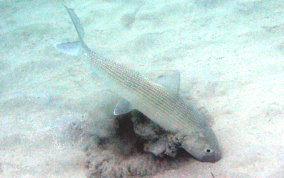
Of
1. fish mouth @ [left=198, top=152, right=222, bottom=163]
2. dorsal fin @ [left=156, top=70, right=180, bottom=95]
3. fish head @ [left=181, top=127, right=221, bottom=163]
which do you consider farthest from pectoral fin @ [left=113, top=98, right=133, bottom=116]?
fish mouth @ [left=198, top=152, right=222, bottom=163]

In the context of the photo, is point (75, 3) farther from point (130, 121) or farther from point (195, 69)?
point (130, 121)

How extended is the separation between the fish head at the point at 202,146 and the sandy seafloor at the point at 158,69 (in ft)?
0.32

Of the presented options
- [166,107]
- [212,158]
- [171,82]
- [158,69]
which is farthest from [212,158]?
[158,69]

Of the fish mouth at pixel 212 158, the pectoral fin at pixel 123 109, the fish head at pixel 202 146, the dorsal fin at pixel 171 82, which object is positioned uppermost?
the dorsal fin at pixel 171 82

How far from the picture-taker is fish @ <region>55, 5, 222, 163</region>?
2707 mm

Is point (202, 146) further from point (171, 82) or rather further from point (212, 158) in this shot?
point (171, 82)

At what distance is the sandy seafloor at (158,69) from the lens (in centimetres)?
302

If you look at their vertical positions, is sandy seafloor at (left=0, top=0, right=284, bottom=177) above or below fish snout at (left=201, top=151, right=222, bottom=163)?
below

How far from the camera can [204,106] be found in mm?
3574

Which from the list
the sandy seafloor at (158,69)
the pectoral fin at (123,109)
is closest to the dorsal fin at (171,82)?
the pectoral fin at (123,109)

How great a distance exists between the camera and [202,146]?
268cm

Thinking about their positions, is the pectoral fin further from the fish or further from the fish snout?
the fish snout

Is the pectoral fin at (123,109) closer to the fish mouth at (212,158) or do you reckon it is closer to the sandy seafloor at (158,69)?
the sandy seafloor at (158,69)

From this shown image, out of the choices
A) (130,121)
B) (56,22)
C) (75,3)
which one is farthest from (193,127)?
(75,3)
